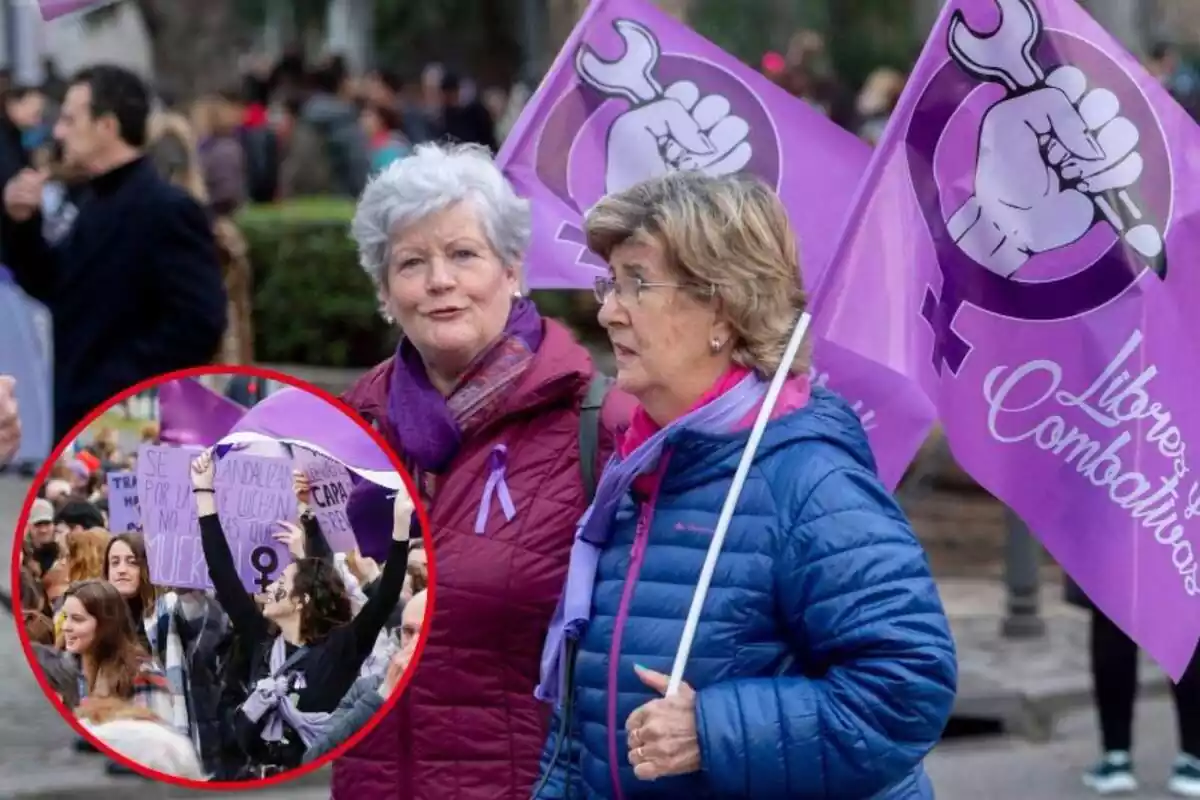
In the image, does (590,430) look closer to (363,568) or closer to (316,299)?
(363,568)

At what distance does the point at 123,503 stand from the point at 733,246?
3.08 ft

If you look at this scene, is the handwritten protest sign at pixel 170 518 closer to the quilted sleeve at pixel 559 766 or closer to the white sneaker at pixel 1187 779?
the quilted sleeve at pixel 559 766

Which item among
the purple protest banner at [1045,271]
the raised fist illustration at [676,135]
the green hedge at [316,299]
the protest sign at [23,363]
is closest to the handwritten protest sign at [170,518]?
the purple protest banner at [1045,271]

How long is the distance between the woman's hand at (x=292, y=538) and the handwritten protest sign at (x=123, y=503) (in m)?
0.20

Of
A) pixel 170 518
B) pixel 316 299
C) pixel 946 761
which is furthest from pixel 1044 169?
pixel 316 299

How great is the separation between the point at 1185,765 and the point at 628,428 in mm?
3880

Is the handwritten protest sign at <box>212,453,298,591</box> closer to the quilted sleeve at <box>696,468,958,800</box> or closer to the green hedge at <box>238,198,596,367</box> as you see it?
the quilted sleeve at <box>696,468,958,800</box>

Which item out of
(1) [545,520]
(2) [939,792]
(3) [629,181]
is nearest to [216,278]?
(3) [629,181]

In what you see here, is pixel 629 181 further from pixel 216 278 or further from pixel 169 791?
pixel 169 791

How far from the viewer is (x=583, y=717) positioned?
2748 millimetres

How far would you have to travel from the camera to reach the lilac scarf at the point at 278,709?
9.71 ft

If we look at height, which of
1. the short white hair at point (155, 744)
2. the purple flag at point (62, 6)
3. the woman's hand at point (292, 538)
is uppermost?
the purple flag at point (62, 6)

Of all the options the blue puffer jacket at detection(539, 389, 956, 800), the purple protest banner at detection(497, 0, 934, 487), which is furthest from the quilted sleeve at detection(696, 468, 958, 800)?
the purple protest banner at detection(497, 0, 934, 487)

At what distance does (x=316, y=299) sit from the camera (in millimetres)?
11297
